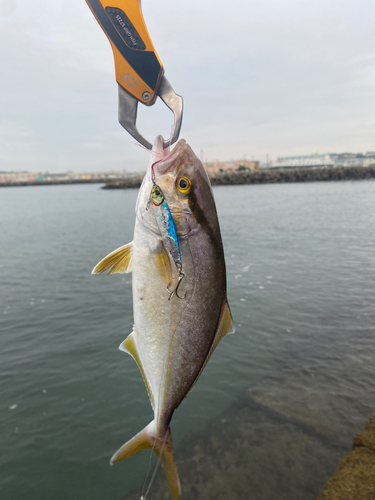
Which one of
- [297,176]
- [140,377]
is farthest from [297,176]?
[140,377]

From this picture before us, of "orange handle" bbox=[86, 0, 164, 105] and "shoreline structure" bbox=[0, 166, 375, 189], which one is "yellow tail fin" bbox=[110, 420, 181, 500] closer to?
"orange handle" bbox=[86, 0, 164, 105]

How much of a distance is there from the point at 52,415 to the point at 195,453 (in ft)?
9.62

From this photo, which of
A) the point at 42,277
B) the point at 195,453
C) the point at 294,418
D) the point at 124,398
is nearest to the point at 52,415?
the point at 124,398

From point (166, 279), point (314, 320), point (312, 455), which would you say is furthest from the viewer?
point (314, 320)

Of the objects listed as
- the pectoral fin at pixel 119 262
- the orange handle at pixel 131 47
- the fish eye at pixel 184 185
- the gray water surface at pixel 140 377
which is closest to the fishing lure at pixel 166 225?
the fish eye at pixel 184 185

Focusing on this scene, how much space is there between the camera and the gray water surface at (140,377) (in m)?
5.42

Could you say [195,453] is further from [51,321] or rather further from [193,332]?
[51,321]

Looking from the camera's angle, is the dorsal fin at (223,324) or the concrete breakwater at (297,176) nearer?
the dorsal fin at (223,324)

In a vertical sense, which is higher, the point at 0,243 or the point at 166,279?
the point at 166,279

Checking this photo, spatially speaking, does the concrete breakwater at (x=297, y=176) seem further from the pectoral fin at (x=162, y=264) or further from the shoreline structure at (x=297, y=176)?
the pectoral fin at (x=162, y=264)

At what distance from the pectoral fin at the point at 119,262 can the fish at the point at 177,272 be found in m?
0.03

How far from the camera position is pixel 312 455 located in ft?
17.5

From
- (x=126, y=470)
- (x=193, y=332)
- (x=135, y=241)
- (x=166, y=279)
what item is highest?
(x=135, y=241)

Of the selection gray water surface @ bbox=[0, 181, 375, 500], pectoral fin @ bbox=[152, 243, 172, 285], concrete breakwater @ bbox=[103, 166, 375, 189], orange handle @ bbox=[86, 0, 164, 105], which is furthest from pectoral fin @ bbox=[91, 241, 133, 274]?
concrete breakwater @ bbox=[103, 166, 375, 189]
